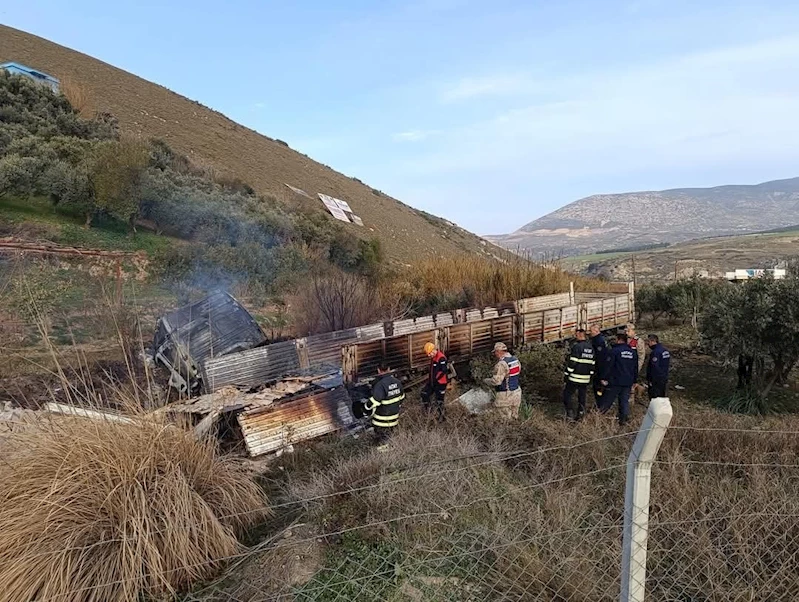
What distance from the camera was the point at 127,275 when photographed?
43.9ft

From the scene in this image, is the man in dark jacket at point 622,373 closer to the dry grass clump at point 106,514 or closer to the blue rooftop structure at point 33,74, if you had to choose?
the dry grass clump at point 106,514

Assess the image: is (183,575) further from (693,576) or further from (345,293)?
(345,293)

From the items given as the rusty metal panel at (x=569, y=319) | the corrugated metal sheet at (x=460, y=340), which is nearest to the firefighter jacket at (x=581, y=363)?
the corrugated metal sheet at (x=460, y=340)

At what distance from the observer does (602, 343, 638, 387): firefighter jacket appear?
22.4ft

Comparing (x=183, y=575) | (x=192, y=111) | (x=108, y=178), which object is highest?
(x=192, y=111)

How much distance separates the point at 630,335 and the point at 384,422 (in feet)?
14.9

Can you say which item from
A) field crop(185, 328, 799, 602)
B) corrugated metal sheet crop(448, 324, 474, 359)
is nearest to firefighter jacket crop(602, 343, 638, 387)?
field crop(185, 328, 799, 602)

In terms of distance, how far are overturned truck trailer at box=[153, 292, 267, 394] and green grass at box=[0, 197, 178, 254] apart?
7508 millimetres

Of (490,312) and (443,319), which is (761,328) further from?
(443,319)

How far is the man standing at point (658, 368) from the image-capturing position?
287 inches

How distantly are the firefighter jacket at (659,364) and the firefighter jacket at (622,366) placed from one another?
1.89 ft

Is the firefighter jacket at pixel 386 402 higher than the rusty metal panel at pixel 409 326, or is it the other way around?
the rusty metal panel at pixel 409 326

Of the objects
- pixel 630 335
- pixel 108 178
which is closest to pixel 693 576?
pixel 630 335

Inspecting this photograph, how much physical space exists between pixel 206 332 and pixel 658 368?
725 cm
